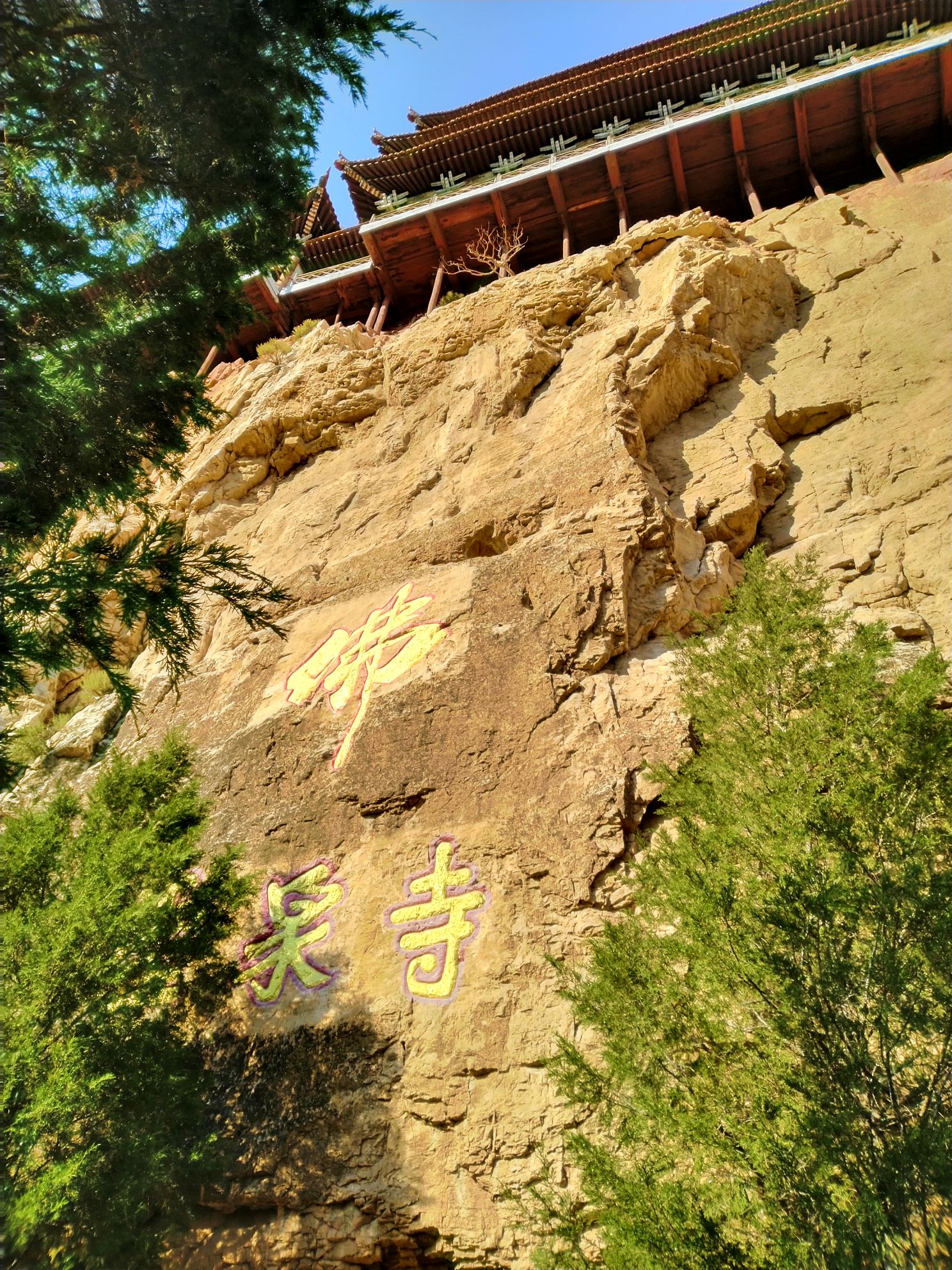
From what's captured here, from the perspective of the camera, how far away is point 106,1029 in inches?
175

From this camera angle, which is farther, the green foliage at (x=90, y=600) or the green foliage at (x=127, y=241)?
the green foliage at (x=127, y=241)

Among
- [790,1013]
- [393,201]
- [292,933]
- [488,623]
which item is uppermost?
[393,201]

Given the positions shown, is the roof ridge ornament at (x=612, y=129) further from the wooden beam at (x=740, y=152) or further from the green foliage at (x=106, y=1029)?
the green foliage at (x=106, y=1029)

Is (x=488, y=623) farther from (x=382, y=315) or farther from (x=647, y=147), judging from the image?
(x=647, y=147)

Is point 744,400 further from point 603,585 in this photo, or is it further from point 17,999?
point 17,999

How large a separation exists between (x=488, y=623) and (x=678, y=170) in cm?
1114

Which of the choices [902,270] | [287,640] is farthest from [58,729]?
[902,270]

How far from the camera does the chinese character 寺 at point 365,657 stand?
6.77m

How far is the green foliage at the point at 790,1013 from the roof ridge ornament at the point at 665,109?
13.8 meters

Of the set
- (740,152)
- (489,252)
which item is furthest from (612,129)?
(489,252)

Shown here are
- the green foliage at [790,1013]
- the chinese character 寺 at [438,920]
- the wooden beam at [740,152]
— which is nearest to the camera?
the green foliage at [790,1013]

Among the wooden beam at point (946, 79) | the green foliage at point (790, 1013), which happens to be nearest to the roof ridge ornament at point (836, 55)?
the wooden beam at point (946, 79)

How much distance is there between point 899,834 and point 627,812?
1.85 meters

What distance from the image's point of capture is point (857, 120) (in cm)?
1294
